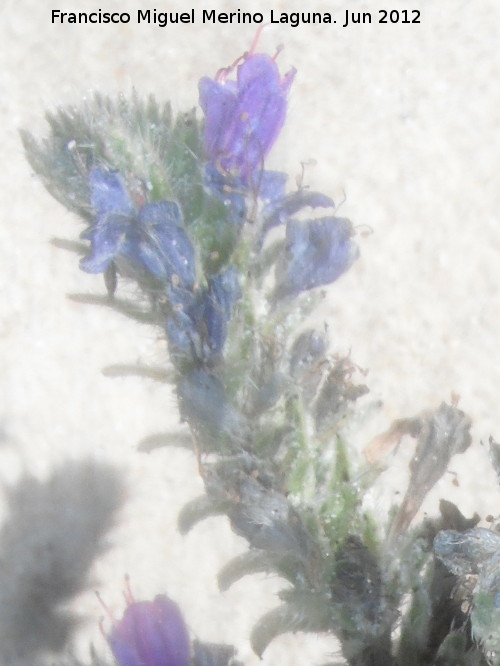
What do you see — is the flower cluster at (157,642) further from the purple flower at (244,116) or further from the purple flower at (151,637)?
the purple flower at (244,116)

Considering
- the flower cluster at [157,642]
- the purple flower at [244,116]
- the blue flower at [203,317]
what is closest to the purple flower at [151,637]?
the flower cluster at [157,642]

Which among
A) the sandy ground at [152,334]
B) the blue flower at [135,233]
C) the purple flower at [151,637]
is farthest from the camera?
the sandy ground at [152,334]

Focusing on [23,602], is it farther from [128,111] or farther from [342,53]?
[342,53]

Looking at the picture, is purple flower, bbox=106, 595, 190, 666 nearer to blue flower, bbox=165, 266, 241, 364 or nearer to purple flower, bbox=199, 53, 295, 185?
blue flower, bbox=165, 266, 241, 364

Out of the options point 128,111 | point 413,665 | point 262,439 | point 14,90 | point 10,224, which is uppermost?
point 14,90

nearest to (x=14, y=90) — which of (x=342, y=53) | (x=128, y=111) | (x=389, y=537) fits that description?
(x=342, y=53)

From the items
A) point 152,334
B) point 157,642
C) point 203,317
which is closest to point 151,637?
point 157,642
